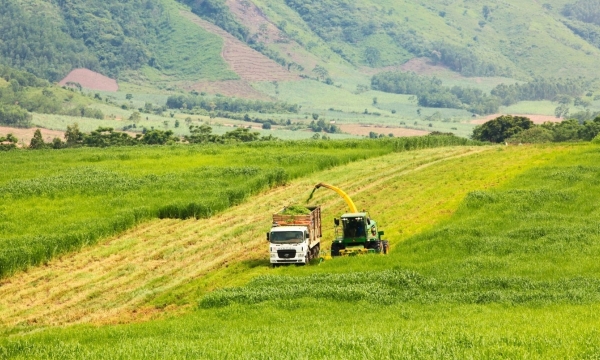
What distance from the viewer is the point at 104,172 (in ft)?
271

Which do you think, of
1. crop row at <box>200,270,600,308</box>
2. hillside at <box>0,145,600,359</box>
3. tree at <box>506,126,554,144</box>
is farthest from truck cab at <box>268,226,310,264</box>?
tree at <box>506,126,554,144</box>

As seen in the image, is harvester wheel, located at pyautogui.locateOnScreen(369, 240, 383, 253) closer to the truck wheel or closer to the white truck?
the truck wheel

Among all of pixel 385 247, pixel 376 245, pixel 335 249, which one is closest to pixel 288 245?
pixel 335 249

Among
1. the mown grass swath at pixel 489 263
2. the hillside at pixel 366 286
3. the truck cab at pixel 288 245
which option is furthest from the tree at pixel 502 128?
the truck cab at pixel 288 245

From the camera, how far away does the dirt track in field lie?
4447cm

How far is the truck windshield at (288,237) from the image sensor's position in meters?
51.5

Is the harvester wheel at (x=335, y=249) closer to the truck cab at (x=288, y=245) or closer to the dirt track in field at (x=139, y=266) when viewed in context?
the truck cab at (x=288, y=245)

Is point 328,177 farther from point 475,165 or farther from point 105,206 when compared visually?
point 105,206

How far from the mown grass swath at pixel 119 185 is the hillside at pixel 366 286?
58.2 inches

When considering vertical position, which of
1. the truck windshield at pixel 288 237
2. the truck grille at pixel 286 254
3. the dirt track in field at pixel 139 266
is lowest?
the dirt track in field at pixel 139 266

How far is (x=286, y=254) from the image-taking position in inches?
2019

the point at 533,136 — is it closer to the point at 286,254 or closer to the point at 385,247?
the point at 385,247

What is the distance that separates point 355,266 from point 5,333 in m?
16.6

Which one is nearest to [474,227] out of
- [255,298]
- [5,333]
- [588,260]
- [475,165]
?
[588,260]
